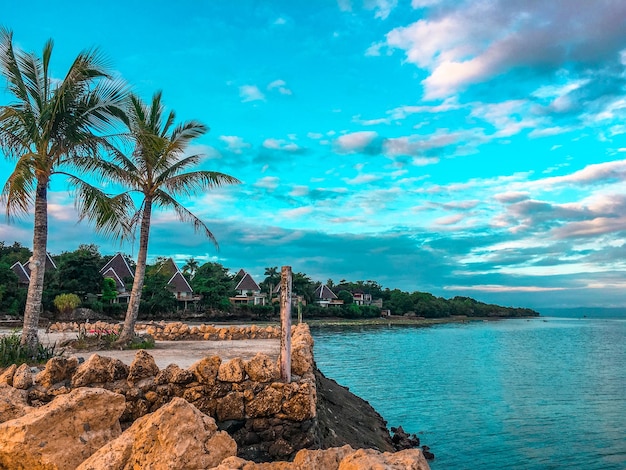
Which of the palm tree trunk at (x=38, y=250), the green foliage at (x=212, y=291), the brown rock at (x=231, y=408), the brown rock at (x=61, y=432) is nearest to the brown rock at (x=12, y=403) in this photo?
the brown rock at (x=61, y=432)

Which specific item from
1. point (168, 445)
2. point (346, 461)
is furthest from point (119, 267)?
point (346, 461)

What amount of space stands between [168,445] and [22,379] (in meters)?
4.80

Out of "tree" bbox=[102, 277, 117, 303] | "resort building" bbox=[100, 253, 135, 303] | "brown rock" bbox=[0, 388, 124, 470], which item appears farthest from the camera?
"resort building" bbox=[100, 253, 135, 303]

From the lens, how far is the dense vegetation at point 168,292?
44.1 meters

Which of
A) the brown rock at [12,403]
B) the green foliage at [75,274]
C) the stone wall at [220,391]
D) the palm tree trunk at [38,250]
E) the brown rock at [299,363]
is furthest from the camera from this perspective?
the green foliage at [75,274]

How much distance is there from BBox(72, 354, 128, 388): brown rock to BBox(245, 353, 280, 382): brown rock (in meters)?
2.11

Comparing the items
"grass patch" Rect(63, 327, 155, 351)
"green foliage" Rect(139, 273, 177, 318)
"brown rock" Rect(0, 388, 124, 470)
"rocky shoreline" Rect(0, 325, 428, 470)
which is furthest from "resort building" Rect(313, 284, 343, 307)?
"brown rock" Rect(0, 388, 124, 470)

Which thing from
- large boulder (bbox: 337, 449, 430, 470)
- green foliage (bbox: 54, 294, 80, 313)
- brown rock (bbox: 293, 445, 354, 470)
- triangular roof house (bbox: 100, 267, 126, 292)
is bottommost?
brown rock (bbox: 293, 445, 354, 470)

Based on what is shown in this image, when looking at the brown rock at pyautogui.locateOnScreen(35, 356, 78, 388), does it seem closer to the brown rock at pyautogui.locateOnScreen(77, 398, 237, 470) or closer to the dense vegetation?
the brown rock at pyautogui.locateOnScreen(77, 398, 237, 470)

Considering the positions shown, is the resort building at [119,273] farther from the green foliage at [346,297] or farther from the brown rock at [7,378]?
the brown rock at [7,378]

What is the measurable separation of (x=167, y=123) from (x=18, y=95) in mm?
5143

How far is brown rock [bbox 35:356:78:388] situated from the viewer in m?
8.04

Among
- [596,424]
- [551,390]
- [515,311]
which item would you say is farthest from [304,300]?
[515,311]

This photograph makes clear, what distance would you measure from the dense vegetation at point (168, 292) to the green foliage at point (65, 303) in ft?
2.86
